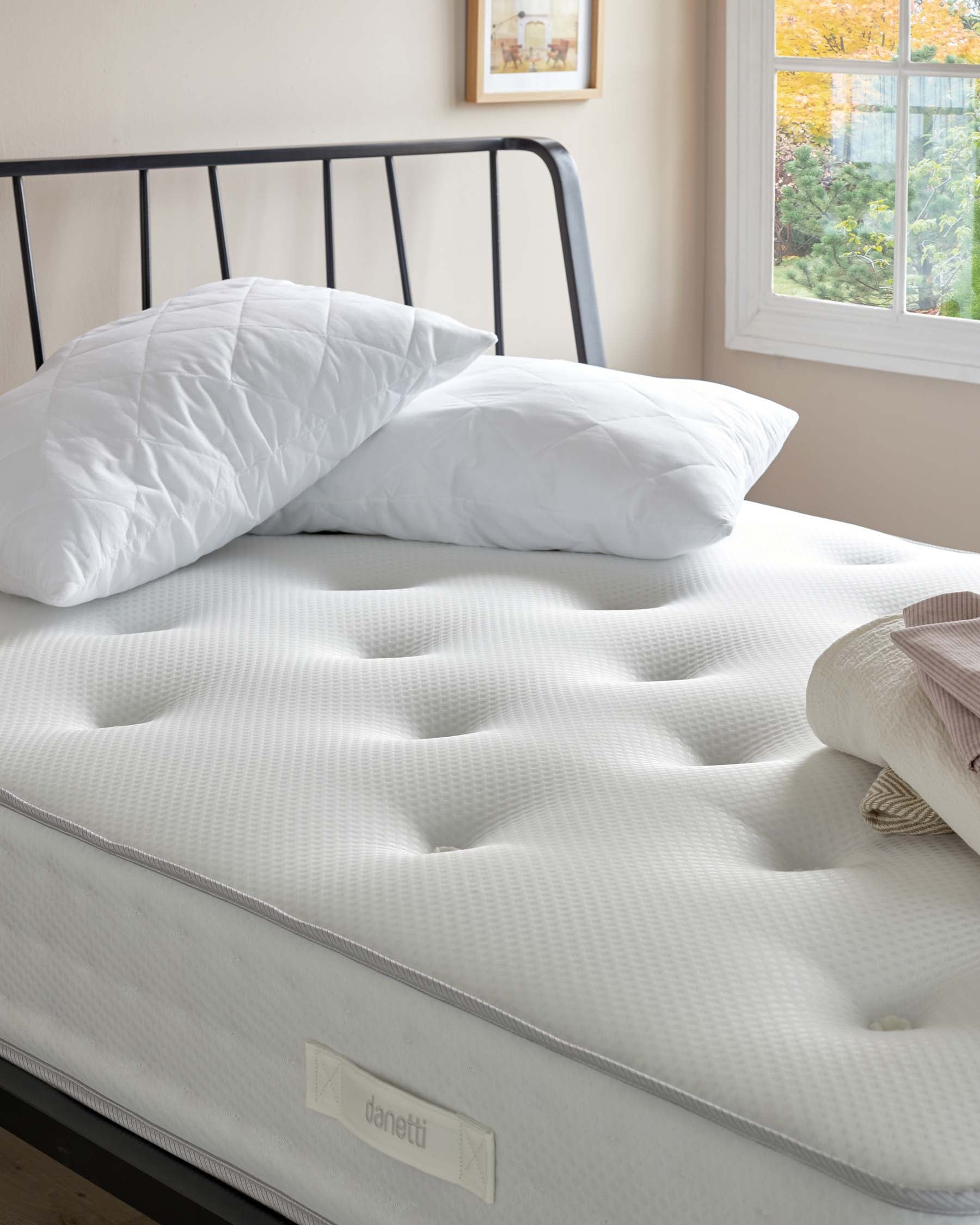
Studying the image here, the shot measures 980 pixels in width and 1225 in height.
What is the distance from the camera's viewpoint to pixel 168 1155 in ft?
3.03

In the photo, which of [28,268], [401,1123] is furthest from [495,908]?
[28,268]

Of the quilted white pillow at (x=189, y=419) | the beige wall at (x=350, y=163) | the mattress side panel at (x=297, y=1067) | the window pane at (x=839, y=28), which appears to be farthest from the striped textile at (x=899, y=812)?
the window pane at (x=839, y=28)

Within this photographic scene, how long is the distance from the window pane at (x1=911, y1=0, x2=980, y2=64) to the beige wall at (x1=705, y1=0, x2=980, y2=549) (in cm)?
39

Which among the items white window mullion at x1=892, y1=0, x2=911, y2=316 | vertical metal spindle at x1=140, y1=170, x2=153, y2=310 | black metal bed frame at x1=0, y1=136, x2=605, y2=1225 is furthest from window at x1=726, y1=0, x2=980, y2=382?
vertical metal spindle at x1=140, y1=170, x2=153, y2=310

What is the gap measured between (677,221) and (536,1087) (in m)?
2.20

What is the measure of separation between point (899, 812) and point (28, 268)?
133cm

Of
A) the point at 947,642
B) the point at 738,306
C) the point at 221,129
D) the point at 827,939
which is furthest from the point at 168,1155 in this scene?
the point at 738,306

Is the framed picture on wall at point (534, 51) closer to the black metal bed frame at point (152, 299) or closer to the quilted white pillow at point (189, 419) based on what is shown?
the black metal bed frame at point (152, 299)

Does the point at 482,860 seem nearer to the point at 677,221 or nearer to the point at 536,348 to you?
the point at 536,348

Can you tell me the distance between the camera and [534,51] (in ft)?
7.54

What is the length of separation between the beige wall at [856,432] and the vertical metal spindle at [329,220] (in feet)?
3.06

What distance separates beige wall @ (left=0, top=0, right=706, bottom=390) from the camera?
5.97ft

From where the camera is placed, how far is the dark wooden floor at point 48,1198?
128 cm

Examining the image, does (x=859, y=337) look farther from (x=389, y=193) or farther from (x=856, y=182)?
(x=389, y=193)
